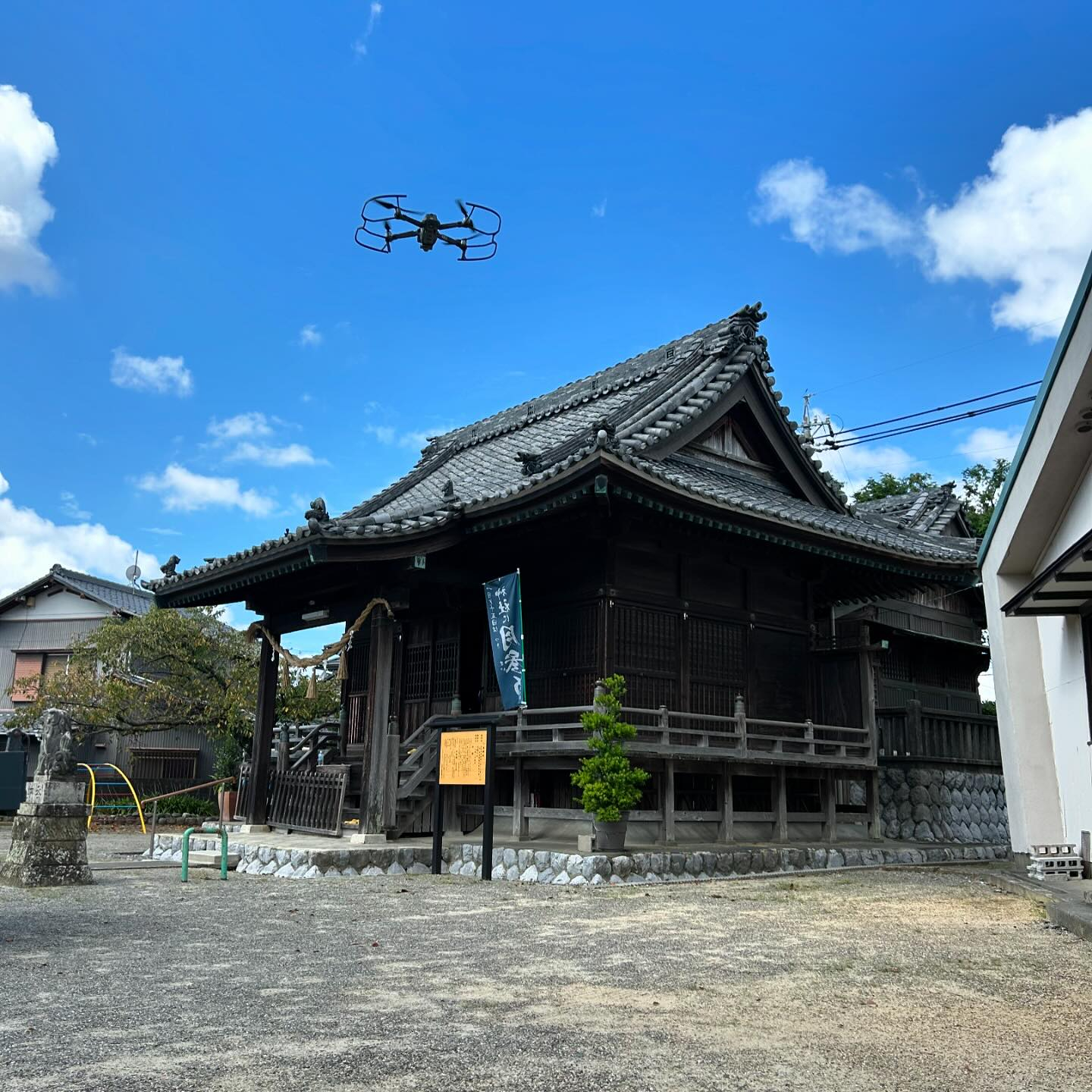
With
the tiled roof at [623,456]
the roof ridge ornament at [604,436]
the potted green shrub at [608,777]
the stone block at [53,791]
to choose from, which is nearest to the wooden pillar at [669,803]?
the potted green shrub at [608,777]

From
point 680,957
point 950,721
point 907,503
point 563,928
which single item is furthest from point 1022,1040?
point 907,503

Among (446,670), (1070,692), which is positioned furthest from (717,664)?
(1070,692)

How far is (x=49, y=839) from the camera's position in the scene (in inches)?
451

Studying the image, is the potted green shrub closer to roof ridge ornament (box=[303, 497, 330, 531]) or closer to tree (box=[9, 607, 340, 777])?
roof ridge ornament (box=[303, 497, 330, 531])

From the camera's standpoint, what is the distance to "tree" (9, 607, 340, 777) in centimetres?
2538

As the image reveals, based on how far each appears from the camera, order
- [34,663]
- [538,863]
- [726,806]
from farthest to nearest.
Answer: [34,663] < [726,806] < [538,863]

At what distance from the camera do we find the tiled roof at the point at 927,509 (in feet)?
95.1

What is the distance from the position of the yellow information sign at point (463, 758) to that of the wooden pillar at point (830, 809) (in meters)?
6.37

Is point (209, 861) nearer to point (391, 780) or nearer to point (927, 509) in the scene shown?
point (391, 780)

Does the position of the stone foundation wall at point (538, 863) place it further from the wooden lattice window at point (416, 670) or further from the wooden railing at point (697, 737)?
the wooden lattice window at point (416, 670)

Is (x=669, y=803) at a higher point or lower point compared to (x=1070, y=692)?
lower

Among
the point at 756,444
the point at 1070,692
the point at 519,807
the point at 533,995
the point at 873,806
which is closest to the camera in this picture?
the point at 533,995

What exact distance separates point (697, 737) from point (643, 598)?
2426 mm

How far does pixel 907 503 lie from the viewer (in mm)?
30969
